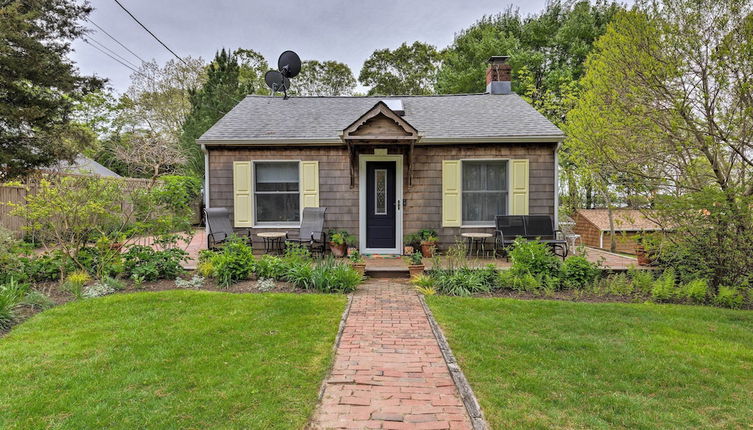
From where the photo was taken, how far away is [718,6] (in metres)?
4.96

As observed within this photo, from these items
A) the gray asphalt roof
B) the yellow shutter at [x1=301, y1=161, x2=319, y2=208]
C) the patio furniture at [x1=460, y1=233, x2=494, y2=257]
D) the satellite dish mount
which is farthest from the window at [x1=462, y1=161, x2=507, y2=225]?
the satellite dish mount

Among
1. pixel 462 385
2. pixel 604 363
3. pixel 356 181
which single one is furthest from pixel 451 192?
pixel 462 385

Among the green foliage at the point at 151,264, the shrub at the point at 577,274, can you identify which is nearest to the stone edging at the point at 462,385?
the shrub at the point at 577,274

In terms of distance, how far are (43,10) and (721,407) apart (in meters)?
15.9

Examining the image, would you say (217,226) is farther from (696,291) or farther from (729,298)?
(729,298)

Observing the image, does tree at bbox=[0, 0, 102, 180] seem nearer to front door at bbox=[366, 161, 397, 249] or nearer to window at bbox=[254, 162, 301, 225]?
window at bbox=[254, 162, 301, 225]

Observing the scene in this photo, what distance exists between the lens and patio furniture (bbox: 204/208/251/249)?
23.7ft

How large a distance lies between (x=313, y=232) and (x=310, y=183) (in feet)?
3.70

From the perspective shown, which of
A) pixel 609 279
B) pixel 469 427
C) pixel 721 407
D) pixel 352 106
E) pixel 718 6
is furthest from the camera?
pixel 352 106

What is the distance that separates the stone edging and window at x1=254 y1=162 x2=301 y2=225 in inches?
196

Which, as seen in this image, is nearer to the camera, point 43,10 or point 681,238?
point 681,238

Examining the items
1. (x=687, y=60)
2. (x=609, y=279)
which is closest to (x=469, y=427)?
(x=609, y=279)

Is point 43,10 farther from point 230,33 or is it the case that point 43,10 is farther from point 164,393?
point 164,393

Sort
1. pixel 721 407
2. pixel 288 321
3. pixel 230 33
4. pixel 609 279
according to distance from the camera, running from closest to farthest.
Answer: pixel 721 407, pixel 288 321, pixel 609 279, pixel 230 33
